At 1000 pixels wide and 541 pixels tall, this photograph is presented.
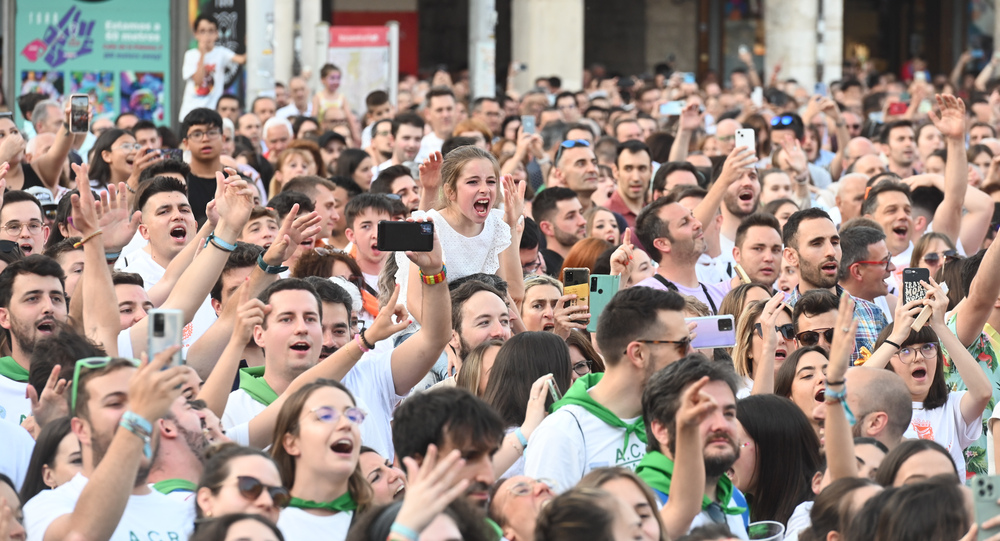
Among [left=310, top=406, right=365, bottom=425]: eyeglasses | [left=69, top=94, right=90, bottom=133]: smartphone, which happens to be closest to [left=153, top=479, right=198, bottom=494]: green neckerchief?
[left=310, top=406, right=365, bottom=425]: eyeglasses

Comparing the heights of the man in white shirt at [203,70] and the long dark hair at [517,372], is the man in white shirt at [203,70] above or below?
above

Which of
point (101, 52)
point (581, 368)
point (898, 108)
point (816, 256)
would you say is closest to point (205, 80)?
point (101, 52)

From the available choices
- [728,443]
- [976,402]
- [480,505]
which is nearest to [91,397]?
[480,505]

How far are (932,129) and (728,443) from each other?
8907mm

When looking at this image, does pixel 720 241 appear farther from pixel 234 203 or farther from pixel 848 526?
pixel 848 526

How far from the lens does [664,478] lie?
4191 mm

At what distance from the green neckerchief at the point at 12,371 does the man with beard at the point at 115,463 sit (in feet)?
4.30

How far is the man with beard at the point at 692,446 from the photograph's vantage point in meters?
3.95

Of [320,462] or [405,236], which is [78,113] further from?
[320,462]

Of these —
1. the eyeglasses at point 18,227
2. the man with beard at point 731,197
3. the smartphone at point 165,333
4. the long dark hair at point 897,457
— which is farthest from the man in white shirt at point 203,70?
the long dark hair at point 897,457

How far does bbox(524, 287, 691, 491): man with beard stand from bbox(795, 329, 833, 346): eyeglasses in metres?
1.62

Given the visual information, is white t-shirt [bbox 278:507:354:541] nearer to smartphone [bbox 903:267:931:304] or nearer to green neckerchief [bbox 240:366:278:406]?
green neckerchief [bbox 240:366:278:406]

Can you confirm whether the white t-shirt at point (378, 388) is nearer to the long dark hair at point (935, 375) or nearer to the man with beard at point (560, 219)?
the long dark hair at point (935, 375)

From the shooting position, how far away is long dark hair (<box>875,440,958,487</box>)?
4.26 metres
